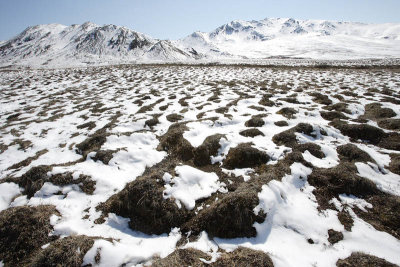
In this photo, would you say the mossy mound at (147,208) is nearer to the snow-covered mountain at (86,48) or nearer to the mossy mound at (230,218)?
the mossy mound at (230,218)

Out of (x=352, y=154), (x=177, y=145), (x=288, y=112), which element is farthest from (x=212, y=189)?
(x=288, y=112)

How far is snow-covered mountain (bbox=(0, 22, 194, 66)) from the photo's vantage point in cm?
11877

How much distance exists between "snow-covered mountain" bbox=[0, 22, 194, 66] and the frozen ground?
113823mm

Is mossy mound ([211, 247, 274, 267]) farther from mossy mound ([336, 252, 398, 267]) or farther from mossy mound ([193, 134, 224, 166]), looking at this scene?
mossy mound ([193, 134, 224, 166])

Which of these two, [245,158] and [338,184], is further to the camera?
[245,158]

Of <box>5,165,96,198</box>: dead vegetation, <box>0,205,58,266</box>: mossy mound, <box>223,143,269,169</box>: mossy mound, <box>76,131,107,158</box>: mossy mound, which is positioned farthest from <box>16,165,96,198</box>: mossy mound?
<box>223,143,269,169</box>: mossy mound

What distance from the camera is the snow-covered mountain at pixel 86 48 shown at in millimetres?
118769

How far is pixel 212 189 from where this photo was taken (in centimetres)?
615

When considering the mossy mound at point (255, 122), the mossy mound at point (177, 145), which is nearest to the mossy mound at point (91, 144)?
the mossy mound at point (177, 145)

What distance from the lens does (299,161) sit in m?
6.91

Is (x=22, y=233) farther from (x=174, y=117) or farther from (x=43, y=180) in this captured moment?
(x=174, y=117)

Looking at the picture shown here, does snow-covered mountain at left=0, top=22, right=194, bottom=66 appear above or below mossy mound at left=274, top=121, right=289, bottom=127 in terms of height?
above

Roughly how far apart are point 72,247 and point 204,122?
7522mm

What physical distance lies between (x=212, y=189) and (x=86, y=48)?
541 ft
